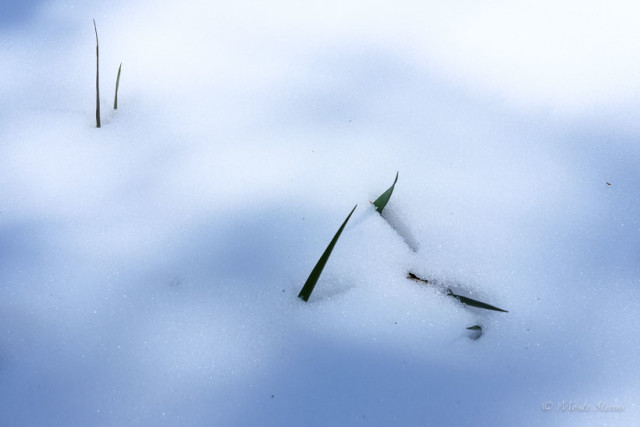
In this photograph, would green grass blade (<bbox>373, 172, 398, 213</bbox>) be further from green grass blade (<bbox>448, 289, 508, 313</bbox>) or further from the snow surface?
green grass blade (<bbox>448, 289, 508, 313</bbox>)

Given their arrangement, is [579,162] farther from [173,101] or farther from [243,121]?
[173,101]

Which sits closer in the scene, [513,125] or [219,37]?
[513,125]

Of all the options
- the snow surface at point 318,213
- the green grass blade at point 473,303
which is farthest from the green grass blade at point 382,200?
the green grass blade at point 473,303

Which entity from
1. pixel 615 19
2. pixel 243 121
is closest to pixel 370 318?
pixel 243 121

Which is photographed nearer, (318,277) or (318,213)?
(318,277)

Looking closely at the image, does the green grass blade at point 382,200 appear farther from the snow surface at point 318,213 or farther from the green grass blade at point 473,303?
the green grass blade at point 473,303

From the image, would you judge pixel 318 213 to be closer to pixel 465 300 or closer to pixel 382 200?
pixel 382 200

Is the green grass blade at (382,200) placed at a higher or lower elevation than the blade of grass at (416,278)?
higher

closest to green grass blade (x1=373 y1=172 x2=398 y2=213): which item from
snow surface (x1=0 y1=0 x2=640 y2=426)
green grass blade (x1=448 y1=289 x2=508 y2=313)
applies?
snow surface (x1=0 y1=0 x2=640 y2=426)

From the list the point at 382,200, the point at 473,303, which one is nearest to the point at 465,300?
the point at 473,303
